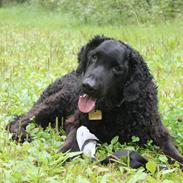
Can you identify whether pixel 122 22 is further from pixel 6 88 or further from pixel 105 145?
pixel 105 145

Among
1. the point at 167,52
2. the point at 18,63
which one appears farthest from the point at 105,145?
the point at 167,52

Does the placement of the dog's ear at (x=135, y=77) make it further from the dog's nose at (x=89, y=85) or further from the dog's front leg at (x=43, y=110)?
the dog's front leg at (x=43, y=110)

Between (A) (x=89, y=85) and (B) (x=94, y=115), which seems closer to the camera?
(A) (x=89, y=85)

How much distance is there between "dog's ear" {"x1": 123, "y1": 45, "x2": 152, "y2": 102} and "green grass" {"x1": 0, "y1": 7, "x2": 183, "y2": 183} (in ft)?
1.65

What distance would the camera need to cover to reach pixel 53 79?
8.04 meters

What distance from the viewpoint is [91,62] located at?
534cm

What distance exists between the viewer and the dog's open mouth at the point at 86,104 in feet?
16.6

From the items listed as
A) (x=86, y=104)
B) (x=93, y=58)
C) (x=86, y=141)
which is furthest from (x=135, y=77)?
(x=86, y=141)

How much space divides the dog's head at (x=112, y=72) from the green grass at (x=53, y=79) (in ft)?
1.60

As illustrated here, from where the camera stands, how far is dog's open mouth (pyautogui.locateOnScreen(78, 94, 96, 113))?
5.06 metres

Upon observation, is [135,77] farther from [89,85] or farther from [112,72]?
[89,85]

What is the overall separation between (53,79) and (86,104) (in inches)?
118

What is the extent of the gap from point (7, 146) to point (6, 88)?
2.70 m

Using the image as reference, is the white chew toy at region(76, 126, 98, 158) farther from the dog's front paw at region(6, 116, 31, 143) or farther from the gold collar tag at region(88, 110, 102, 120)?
the dog's front paw at region(6, 116, 31, 143)
